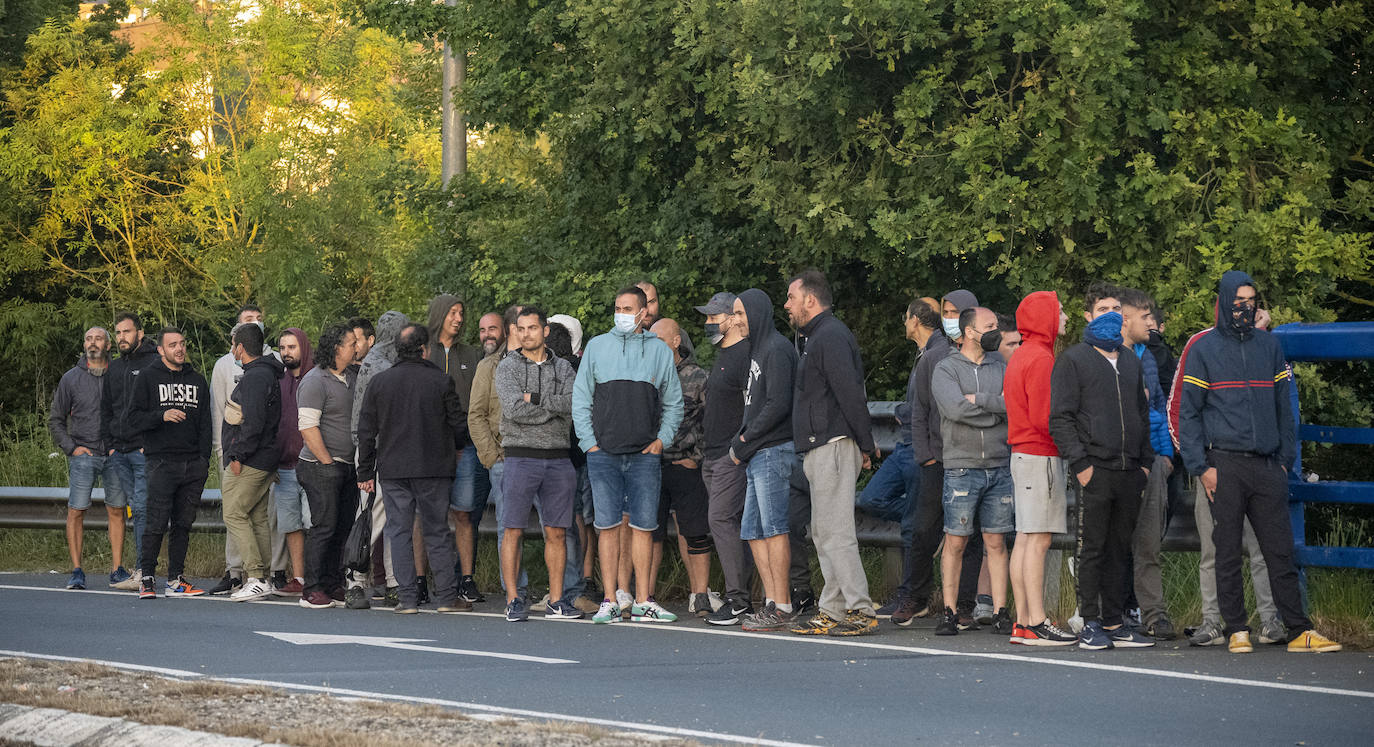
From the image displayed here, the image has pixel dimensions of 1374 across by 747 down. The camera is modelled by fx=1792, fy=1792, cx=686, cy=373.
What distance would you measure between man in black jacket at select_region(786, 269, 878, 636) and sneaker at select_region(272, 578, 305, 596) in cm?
500

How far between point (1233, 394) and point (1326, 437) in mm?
1000

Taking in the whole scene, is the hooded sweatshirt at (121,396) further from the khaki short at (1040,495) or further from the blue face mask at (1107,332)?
the blue face mask at (1107,332)

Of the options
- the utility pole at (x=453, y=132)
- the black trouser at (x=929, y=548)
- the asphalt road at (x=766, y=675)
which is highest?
the utility pole at (x=453, y=132)

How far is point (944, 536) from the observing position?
11.6m

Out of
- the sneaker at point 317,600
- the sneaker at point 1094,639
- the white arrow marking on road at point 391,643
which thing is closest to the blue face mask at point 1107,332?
the sneaker at point 1094,639

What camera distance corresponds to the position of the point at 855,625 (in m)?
11.0

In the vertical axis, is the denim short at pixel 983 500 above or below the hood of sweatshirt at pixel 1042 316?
below

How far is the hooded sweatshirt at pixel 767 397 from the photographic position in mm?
11320

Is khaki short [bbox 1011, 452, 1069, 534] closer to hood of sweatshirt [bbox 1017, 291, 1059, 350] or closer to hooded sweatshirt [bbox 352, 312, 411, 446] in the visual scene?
hood of sweatshirt [bbox 1017, 291, 1059, 350]

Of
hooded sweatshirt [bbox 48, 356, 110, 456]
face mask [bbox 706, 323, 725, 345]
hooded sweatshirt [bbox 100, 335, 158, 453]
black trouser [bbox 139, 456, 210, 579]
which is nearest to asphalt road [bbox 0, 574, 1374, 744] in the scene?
black trouser [bbox 139, 456, 210, 579]

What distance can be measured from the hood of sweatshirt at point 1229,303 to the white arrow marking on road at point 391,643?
13.7ft

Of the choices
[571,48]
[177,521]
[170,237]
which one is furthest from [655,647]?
[170,237]

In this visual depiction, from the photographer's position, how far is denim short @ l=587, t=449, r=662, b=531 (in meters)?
12.2

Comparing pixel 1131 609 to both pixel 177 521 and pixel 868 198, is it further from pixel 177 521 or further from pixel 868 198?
pixel 177 521
